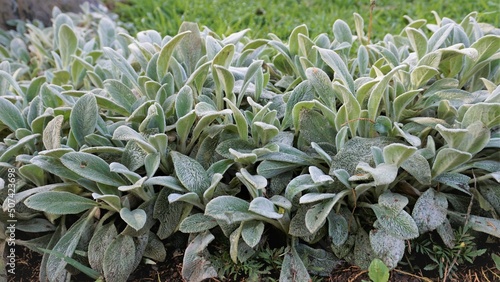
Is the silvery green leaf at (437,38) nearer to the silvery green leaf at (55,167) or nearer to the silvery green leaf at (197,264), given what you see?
the silvery green leaf at (197,264)

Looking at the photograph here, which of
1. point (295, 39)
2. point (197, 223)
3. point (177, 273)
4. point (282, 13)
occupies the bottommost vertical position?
point (177, 273)

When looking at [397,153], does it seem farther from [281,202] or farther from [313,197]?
[281,202]

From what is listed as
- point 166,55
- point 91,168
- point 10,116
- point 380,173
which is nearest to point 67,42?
point 10,116

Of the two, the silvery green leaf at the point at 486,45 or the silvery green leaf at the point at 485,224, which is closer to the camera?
the silvery green leaf at the point at 485,224

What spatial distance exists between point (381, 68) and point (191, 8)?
2.43 metres

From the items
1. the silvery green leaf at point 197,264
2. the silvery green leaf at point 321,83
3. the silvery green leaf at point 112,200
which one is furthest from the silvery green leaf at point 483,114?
the silvery green leaf at point 112,200

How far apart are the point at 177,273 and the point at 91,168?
19.6 inches

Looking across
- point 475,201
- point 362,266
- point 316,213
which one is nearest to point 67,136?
point 316,213

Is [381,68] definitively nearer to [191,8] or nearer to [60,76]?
[60,76]

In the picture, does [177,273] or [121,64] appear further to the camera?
[121,64]

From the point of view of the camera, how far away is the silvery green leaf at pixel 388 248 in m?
1.73

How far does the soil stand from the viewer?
1843 mm

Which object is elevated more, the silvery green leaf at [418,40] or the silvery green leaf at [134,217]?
the silvery green leaf at [418,40]

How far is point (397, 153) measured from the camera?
168 centimetres
